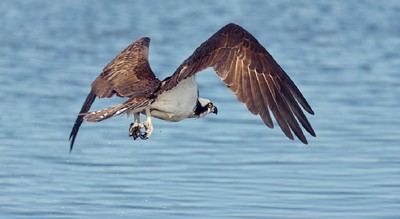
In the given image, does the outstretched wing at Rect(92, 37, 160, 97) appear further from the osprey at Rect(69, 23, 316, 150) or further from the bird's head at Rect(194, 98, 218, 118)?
the bird's head at Rect(194, 98, 218, 118)

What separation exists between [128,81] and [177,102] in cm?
69

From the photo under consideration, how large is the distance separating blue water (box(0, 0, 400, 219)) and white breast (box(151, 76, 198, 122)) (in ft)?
4.44

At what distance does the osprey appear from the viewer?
331 inches

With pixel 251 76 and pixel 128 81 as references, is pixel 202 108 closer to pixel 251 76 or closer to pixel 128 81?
pixel 128 81

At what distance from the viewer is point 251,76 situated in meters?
8.68

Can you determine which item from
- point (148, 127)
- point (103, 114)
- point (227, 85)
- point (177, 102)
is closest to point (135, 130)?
point (148, 127)

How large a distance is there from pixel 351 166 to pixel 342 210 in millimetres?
1780

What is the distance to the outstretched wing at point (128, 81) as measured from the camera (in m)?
9.08

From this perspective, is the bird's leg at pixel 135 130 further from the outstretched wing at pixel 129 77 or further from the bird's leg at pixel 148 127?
the outstretched wing at pixel 129 77

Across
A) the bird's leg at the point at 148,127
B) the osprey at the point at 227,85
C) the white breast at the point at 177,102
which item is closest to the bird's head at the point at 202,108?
the osprey at the point at 227,85

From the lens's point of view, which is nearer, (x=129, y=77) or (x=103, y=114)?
(x=103, y=114)

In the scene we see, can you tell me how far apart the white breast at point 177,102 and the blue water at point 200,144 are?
4.44ft

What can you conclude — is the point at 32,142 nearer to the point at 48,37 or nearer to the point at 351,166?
the point at 351,166

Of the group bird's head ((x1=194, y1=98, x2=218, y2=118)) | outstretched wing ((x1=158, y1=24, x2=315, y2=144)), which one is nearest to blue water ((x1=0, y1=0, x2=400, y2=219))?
bird's head ((x1=194, y1=98, x2=218, y2=118))
